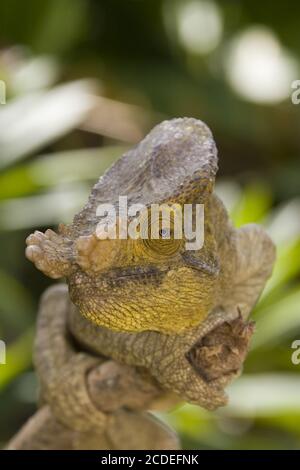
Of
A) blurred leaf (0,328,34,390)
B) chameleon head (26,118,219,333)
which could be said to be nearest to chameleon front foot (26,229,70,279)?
chameleon head (26,118,219,333)

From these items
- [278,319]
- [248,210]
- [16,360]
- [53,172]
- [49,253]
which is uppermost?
[53,172]

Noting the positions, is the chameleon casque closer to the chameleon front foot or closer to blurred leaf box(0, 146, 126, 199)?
the chameleon front foot

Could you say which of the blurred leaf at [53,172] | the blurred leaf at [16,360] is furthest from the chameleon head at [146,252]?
the blurred leaf at [53,172]

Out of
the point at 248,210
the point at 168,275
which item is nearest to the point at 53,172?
the point at 248,210

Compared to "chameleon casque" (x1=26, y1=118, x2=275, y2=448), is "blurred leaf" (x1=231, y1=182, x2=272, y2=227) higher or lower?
higher

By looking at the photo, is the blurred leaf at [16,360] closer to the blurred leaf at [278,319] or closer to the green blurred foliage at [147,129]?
the green blurred foliage at [147,129]

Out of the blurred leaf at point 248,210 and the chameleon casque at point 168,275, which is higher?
the blurred leaf at point 248,210

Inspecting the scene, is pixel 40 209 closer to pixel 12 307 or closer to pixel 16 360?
pixel 12 307
